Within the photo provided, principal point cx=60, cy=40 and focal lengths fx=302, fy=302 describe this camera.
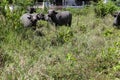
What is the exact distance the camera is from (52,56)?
682 centimetres

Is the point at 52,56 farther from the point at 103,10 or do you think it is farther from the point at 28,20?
the point at 103,10

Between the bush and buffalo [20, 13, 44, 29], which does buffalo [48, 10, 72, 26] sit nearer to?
buffalo [20, 13, 44, 29]

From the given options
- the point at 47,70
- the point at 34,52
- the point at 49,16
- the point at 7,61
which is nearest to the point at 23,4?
the point at 49,16

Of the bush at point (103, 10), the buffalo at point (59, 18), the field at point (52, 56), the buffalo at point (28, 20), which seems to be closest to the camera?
the field at point (52, 56)

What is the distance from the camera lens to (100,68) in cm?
610

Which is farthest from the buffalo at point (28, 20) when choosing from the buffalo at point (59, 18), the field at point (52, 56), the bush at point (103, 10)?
the bush at point (103, 10)

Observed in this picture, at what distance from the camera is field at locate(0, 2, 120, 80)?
545cm

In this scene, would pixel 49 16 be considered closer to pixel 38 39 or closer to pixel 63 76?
pixel 38 39

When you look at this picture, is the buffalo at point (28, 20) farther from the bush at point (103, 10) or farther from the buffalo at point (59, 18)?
the bush at point (103, 10)

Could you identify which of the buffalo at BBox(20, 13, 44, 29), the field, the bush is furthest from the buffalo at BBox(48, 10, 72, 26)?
the bush

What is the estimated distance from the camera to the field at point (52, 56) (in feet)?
17.9

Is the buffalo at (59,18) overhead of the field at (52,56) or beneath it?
beneath

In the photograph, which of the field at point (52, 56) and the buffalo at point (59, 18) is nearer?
the field at point (52, 56)

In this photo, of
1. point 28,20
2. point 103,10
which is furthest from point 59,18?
point 103,10
